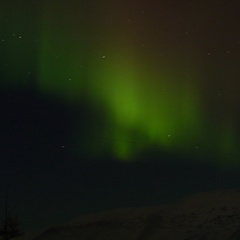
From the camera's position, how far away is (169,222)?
1294 inches

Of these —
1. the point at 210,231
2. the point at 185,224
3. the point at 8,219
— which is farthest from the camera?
the point at 8,219

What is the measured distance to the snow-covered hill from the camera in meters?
29.0

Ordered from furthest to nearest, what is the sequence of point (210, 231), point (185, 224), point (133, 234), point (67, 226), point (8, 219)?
1. point (67, 226)
2. point (8, 219)
3. point (133, 234)
4. point (185, 224)
5. point (210, 231)

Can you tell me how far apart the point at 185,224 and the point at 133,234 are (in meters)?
3.28

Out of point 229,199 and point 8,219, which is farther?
point 8,219

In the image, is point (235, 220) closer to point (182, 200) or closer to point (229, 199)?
point (229, 199)

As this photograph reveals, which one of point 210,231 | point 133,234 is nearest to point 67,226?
point 133,234

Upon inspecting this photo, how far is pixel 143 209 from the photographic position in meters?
37.8

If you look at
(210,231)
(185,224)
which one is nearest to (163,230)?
(185,224)

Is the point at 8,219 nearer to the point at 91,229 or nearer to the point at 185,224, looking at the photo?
the point at 91,229

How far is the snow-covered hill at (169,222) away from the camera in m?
29.0

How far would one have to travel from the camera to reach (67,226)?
129 ft

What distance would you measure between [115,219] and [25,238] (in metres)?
6.02

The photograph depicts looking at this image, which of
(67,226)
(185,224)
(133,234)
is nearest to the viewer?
(185,224)
